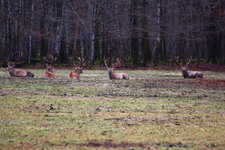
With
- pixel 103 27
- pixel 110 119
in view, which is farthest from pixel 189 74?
pixel 103 27

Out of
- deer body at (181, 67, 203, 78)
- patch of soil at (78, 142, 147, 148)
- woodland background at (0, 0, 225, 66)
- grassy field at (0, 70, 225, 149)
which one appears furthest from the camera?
woodland background at (0, 0, 225, 66)

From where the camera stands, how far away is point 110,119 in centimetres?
1088

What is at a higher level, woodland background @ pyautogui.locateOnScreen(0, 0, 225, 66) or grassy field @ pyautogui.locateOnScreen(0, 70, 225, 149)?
woodland background @ pyautogui.locateOnScreen(0, 0, 225, 66)

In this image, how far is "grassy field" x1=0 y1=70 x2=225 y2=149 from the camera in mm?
8305

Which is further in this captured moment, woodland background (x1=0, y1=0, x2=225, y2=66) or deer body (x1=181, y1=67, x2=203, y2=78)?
woodland background (x1=0, y1=0, x2=225, y2=66)

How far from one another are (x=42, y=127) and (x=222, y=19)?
3803 centimetres

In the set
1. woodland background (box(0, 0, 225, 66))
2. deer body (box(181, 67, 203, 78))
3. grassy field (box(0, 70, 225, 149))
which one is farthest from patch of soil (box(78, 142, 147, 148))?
woodland background (box(0, 0, 225, 66))

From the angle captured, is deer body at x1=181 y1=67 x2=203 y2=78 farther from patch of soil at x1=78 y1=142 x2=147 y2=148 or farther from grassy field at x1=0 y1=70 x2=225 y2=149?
patch of soil at x1=78 y1=142 x2=147 y2=148

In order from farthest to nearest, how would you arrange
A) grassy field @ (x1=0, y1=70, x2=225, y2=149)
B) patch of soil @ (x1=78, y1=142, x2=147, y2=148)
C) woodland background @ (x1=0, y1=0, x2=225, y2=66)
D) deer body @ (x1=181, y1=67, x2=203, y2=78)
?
woodland background @ (x1=0, y1=0, x2=225, y2=66) < deer body @ (x1=181, y1=67, x2=203, y2=78) < grassy field @ (x1=0, y1=70, x2=225, y2=149) < patch of soil @ (x1=78, y1=142, x2=147, y2=148)

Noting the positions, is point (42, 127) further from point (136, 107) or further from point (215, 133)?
point (136, 107)

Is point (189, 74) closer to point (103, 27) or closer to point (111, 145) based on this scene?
point (103, 27)

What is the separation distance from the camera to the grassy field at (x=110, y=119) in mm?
8305

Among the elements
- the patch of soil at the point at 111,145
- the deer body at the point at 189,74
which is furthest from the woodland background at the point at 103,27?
the patch of soil at the point at 111,145

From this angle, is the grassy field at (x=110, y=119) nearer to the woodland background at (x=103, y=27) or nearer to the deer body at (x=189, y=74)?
the deer body at (x=189, y=74)
